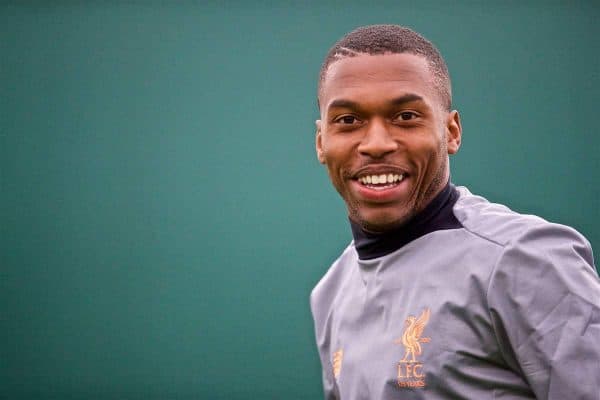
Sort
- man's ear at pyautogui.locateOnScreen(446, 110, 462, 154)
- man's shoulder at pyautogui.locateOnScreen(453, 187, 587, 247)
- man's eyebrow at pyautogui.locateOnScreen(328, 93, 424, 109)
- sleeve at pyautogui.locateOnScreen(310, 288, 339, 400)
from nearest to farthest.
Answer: man's shoulder at pyautogui.locateOnScreen(453, 187, 587, 247)
man's eyebrow at pyautogui.locateOnScreen(328, 93, 424, 109)
man's ear at pyautogui.locateOnScreen(446, 110, 462, 154)
sleeve at pyautogui.locateOnScreen(310, 288, 339, 400)

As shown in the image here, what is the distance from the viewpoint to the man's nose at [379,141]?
1564 millimetres

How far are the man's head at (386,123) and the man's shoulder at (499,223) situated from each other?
9 cm

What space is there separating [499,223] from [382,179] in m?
0.27

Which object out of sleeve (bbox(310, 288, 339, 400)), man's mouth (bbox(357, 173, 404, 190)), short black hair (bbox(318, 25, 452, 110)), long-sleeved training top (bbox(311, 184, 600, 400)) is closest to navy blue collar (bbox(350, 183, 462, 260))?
long-sleeved training top (bbox(311, 184, 600, 400))

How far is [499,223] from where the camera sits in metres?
1.48

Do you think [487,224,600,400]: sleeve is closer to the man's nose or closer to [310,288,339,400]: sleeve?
the man's nose

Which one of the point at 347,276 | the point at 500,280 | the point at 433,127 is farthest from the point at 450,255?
the point at 347,276

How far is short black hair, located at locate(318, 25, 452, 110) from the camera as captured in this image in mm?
1626

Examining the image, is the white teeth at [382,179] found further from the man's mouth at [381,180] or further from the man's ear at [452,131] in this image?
the man's ear at [452,131]

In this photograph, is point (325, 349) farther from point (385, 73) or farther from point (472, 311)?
point (385, 73)

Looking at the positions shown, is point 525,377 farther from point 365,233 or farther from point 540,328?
point 365,233

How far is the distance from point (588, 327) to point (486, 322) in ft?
0.59

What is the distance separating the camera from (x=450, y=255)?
1.51 m

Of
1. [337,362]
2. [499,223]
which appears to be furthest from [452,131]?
[337,362]
